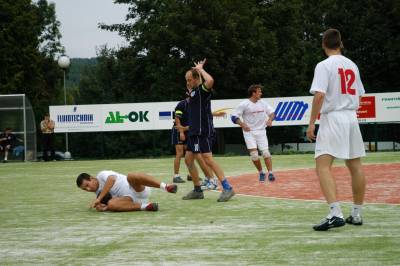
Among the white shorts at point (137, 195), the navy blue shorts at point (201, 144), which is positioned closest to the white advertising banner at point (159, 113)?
the navy blue shorts at point (201, 144)

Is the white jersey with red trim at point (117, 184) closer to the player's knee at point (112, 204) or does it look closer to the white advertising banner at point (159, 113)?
the player's knee at point (112, 204)

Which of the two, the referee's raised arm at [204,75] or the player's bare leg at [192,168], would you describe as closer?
the referee's raised arm at [204,75]

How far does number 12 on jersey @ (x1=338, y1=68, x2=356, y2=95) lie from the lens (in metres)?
7.43

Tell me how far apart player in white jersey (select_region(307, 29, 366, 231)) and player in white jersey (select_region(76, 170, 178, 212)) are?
8.77 ft

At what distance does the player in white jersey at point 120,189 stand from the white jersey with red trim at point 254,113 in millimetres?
5150

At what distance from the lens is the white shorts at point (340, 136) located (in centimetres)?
733

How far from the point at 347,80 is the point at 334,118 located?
434mm

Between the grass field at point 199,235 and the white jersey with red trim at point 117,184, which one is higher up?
the white jersey with red trim at point 117,184

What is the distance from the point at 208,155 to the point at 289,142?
22.8 m

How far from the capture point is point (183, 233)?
7.45 m

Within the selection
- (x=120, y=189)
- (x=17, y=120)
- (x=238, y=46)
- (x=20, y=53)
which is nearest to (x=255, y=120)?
(x=120, y=189)

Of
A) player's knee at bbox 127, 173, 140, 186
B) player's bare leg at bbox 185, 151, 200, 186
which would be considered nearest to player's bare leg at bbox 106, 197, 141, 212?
player's knee at bbox 127, 173, 140, 186

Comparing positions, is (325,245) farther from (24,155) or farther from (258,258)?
(24,155)

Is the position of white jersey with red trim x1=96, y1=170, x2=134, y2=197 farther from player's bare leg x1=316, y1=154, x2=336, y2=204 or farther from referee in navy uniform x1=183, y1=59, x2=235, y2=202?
player's bare leg x1=316, y1=154, x2=336, y2=204
